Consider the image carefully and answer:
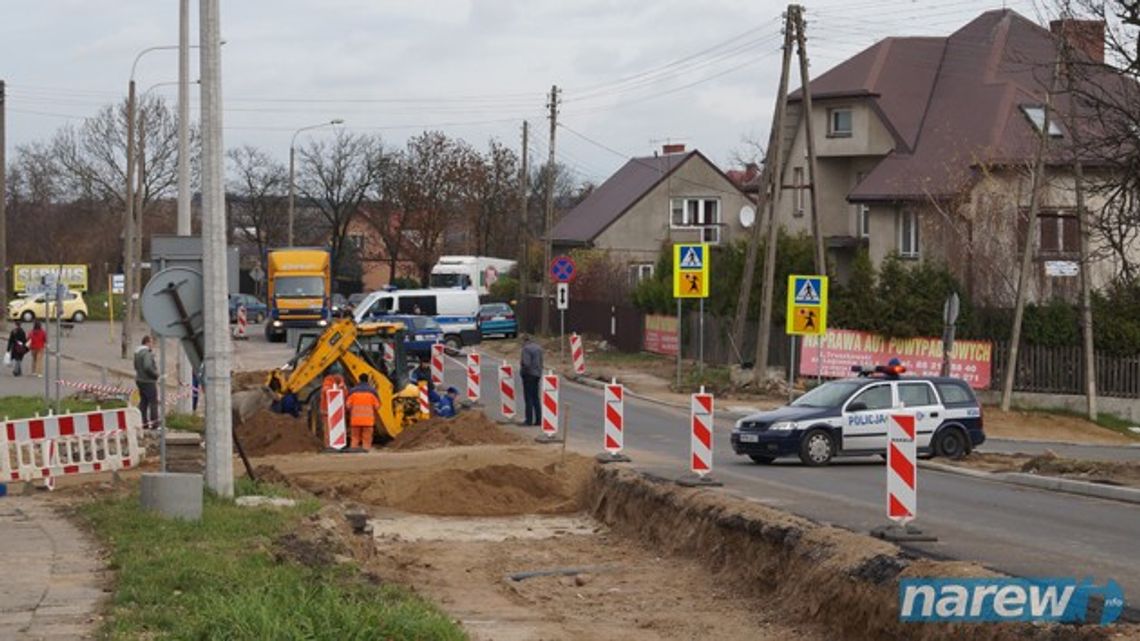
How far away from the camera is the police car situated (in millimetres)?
26094

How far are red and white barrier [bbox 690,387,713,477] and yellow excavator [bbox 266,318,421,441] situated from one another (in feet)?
33.2

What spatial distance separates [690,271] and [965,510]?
23632 millimetres

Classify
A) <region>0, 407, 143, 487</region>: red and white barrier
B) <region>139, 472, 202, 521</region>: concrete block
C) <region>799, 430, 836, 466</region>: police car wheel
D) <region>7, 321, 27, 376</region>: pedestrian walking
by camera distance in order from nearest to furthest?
<region>139, 472, 202, 521</region>: concrete block
<region>0, 407, 143, 487</region>: red and white barrier
<region>799, 430, 836, 466</region>: police car wheel
<region>7, 321, 27, 376</region>: pedestrian walking

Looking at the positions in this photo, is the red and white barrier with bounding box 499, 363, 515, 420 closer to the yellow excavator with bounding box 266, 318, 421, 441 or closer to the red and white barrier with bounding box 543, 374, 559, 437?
the yellow excavator with bounding box 266, 318, 421, 441

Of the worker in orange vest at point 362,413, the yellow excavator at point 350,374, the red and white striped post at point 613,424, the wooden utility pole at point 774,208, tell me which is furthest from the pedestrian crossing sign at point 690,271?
the red and white striped post at point 613,424

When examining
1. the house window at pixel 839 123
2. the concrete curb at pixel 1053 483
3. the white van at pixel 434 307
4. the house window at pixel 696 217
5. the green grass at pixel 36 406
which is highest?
the house window at pixel 839 123

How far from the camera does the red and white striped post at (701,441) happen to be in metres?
21.0

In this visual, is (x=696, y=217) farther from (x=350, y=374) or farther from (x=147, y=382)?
(x=147, y=382)

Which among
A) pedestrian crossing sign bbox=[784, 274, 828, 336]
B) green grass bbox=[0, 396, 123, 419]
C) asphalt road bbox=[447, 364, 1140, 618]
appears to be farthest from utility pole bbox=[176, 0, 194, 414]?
pedestrian crossing sign bbox=[784, 274, 828, 336]

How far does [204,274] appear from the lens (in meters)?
17.5

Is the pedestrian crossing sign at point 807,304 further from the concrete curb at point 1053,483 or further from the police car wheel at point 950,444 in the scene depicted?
the concrete curb at point 1053,483

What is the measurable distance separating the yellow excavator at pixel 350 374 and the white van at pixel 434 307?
93.7ft

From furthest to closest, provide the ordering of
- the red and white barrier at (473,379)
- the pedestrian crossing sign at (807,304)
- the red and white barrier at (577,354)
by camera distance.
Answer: the red and white barrier at (577,354) → the red and white barrier at (473,379) → the pedestrian crossing sign at (807,304)

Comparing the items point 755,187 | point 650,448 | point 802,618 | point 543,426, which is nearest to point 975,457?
point 650,448
